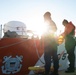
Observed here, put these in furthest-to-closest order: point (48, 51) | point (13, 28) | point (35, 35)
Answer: point (13, 28) < point (35, 35) < point (48, 51)

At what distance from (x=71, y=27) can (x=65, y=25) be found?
0.24m

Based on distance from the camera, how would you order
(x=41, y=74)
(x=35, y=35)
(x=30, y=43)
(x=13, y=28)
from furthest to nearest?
1. (x=13, y=28)
2. (x=35, y=35)
3. (x=30, y=43)
4. (x=41, y=74)

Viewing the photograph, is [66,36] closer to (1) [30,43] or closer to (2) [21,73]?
(1) [30,43]

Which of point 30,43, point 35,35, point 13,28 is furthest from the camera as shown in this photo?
point 13,28

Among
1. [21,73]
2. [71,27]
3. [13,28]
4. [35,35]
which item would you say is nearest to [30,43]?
[35,35]

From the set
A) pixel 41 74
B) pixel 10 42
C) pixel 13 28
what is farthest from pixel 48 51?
pixel 13 28

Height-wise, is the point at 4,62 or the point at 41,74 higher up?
the point at 4,62

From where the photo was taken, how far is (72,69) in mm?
6465

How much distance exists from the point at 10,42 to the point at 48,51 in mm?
1452

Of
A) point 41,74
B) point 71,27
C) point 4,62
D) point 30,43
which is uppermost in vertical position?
point 71,27

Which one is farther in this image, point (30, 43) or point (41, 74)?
point (30, 43)

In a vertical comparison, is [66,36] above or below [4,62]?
above

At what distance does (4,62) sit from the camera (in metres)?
6.25

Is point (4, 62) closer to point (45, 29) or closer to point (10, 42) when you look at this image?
point (10, 42)
